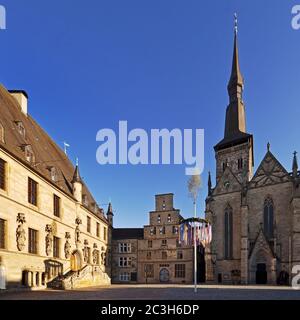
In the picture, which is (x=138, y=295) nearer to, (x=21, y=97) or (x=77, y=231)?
(x=77, y=231)

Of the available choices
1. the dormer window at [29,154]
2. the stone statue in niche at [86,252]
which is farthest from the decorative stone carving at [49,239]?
the stone statue in niche at [86,252]

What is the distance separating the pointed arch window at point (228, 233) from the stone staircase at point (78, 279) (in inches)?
809

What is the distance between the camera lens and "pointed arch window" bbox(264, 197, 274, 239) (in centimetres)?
4769

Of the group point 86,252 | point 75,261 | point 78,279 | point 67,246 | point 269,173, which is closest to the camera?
point 78,279

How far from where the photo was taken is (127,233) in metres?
62.3

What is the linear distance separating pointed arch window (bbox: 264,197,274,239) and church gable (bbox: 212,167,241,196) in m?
4.74

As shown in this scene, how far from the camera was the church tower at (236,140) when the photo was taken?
55188mm

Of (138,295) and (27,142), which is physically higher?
(27,142)

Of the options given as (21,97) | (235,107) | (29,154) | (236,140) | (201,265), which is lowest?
(201,265)

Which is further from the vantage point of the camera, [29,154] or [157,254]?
[157,254]

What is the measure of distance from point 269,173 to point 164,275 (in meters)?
22.0

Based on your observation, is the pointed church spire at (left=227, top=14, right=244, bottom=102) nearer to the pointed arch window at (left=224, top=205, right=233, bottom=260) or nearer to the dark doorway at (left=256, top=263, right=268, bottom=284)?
the pointed arch window at (left=224, top=205, right=233, bottom=260)

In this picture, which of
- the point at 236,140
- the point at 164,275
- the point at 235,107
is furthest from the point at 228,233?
the point at 235,107
